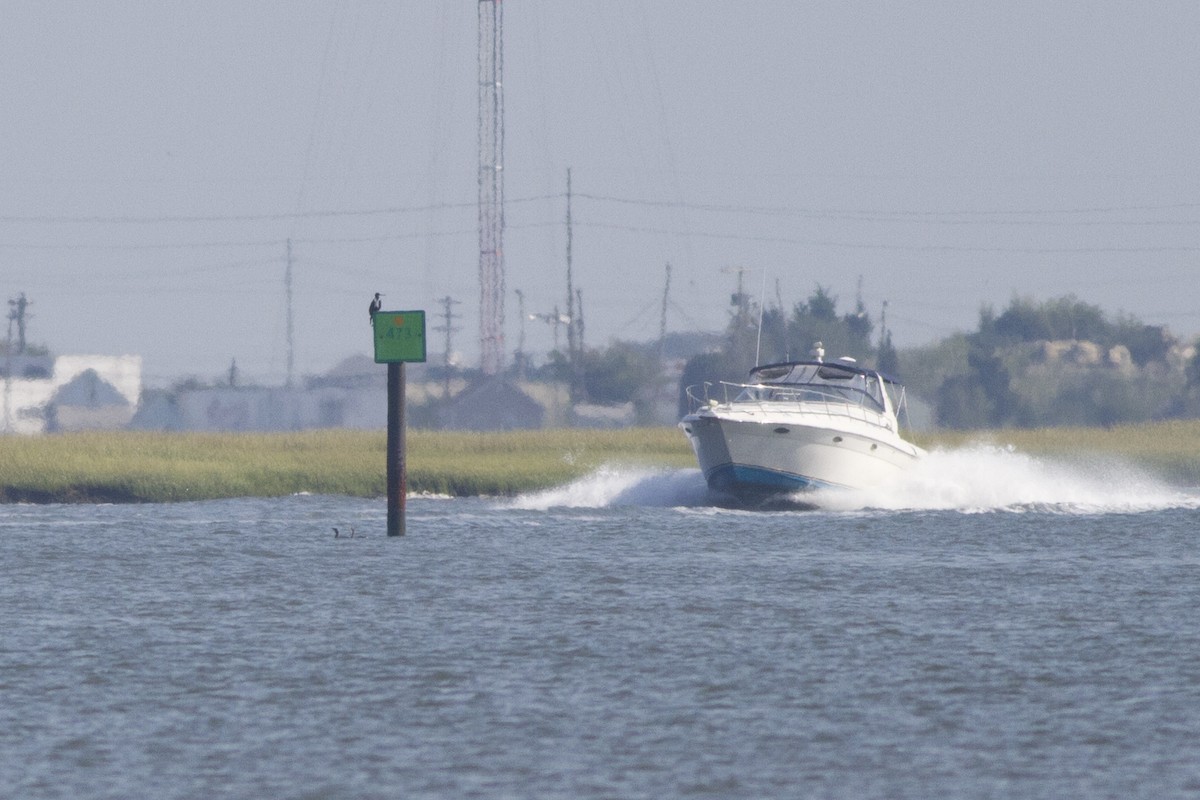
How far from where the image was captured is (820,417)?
38.5m

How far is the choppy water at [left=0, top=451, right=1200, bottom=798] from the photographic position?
1377 centimetres

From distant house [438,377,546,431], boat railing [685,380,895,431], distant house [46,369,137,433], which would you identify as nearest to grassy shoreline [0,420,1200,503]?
boat railing [685,380,895,431]

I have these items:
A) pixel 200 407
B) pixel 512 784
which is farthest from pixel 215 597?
pixel 200 407

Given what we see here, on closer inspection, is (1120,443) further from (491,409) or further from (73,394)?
(73,394)

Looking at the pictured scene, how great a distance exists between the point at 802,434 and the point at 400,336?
863 centimetres

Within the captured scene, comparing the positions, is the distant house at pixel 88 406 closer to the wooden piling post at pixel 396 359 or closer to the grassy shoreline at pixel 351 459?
the grassy shoreline at pixel 351 459

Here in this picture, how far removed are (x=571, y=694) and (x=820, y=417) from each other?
22.1m

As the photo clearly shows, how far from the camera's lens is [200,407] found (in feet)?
403

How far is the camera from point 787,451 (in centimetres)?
3806

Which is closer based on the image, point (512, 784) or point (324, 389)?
point (512, 784)

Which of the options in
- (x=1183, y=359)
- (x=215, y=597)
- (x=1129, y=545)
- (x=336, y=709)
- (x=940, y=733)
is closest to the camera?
(x=940, y=733)

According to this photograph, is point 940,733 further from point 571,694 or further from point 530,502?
point 530,502

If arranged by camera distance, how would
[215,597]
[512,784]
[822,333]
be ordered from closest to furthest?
[512,784] → [215,597] → [822,333]

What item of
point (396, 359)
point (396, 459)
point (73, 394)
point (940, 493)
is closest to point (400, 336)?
point (396, 359)
